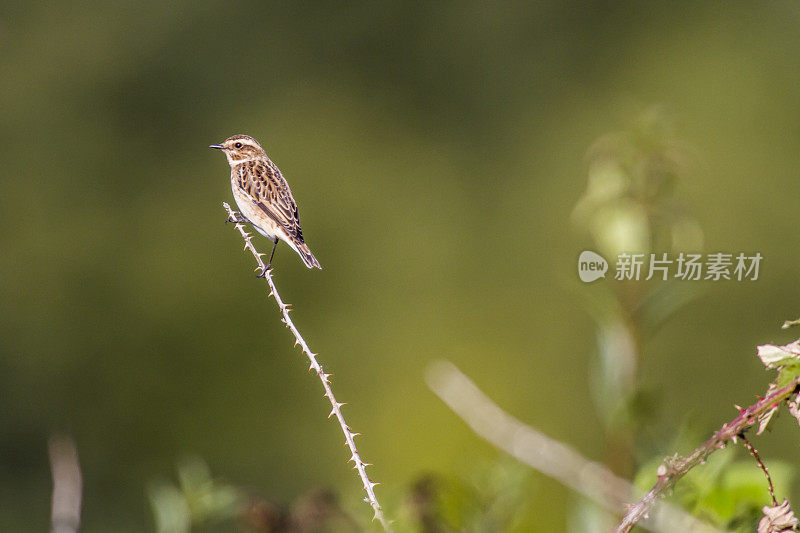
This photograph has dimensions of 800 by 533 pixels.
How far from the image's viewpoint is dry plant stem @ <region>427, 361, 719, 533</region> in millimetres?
1305

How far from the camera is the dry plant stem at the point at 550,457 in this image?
130 cm

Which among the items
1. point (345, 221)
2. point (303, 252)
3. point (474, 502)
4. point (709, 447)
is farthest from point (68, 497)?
point (345, 221)

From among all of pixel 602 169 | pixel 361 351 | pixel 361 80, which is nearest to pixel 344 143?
pixel 361 80

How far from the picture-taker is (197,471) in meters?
1.98

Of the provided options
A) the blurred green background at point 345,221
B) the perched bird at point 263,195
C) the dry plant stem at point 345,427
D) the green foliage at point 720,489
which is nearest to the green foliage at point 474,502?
the dry plant stem at point 345,427

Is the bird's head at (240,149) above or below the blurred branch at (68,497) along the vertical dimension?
above

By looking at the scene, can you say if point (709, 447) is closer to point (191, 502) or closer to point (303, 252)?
point (191, 502)

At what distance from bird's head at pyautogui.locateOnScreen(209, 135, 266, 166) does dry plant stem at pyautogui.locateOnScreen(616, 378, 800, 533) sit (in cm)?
307

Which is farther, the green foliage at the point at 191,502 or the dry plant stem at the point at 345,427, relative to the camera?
the green foliage at the point at 191,502

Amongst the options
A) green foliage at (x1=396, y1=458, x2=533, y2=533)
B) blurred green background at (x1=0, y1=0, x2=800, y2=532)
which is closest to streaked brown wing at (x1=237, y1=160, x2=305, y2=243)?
green foliage at (x1=396, y1=458, x2=533, y2=533)

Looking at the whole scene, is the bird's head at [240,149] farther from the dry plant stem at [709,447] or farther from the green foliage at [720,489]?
the dry plant stem at [709,447]

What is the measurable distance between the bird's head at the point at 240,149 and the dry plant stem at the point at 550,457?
2.67 metres

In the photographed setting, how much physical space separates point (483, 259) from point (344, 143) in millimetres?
4906

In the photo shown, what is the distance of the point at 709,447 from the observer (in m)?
1.13
